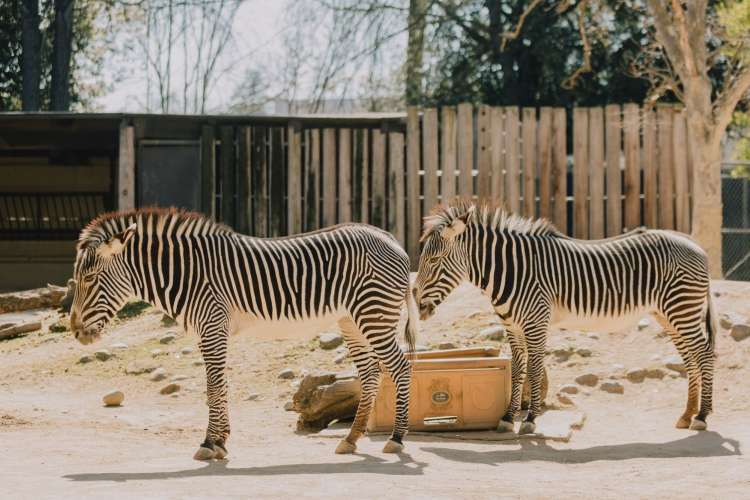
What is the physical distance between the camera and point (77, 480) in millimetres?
6598

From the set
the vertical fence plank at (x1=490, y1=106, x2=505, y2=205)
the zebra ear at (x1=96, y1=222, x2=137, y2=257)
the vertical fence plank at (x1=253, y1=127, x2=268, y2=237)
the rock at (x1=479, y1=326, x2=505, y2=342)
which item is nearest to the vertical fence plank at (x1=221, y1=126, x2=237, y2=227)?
the vertical fence plank at (x1=253, y1=127, x2=268, y2=237)

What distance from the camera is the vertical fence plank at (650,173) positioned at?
16734 millimetres

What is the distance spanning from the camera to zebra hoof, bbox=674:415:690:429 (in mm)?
9258

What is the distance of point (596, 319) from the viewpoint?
9.41m

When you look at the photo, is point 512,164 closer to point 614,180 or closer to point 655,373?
point 614,180

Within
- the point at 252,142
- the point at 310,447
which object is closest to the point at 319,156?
the point at 252,142

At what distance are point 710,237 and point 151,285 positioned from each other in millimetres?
9914

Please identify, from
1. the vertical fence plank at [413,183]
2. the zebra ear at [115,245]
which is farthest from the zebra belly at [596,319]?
the vertical fence plank at [413,183]

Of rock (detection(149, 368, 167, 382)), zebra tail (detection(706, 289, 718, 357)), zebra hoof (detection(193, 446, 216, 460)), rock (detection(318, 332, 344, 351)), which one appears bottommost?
rock (detection(149, 368, 167, 382))

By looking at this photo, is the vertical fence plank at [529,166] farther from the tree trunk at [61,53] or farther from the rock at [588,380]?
the tree trunk at [61,53]

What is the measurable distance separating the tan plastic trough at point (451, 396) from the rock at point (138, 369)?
3.73 metres

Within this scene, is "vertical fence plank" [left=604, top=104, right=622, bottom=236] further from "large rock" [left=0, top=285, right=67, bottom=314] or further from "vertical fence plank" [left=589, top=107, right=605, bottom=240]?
"large rock" [left=0, top=285, right=67, bottom=314]

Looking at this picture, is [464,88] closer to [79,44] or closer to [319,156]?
[319,156]

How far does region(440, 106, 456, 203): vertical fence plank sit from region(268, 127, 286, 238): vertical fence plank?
7.85ft
